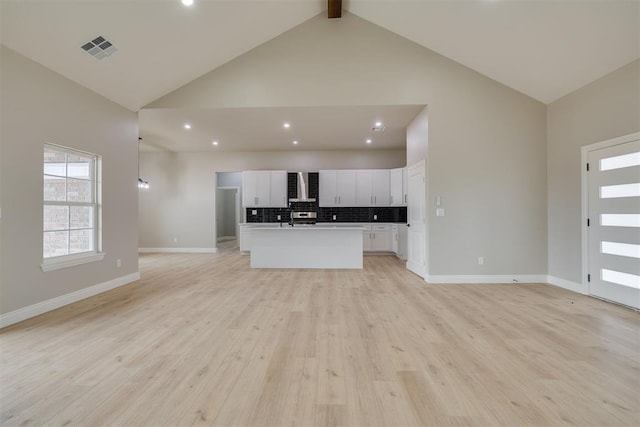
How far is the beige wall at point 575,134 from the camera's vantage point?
132 inches

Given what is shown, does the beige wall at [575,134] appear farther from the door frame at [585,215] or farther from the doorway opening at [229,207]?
the doorway opening at [229,207]

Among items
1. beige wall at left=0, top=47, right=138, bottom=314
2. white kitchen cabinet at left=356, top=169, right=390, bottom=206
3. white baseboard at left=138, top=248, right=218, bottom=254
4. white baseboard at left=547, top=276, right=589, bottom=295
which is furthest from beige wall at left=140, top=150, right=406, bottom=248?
white baseboard at left=547, top=276, right=589, bottom=295

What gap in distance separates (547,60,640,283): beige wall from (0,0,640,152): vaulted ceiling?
7.3 inches

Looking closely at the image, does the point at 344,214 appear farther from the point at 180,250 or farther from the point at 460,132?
the point at 180,250

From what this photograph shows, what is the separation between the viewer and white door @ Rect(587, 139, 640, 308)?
3.34m

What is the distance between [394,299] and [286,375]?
2.19 m

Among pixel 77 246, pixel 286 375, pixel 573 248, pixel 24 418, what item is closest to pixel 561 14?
pixel 573 248

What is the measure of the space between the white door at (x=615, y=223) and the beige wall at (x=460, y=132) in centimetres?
76

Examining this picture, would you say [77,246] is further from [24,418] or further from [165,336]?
[24,418]

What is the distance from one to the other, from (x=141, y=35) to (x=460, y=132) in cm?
481

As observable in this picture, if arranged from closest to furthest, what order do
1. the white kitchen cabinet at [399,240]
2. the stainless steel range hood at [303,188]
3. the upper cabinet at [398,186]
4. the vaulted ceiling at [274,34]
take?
1. the vaulted ceiling at [274,34]
2. the white kitchen cabinet at [399,240]
3. the upper cabinet at [398,186]
4. the stainless steel range hood at [303,188]

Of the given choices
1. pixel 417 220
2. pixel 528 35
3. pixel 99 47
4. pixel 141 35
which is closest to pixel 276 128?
pixel 141 35

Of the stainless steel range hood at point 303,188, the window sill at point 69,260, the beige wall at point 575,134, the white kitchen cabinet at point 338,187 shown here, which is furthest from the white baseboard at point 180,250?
the beige wall at point 575,134

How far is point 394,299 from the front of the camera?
3.78 metres
